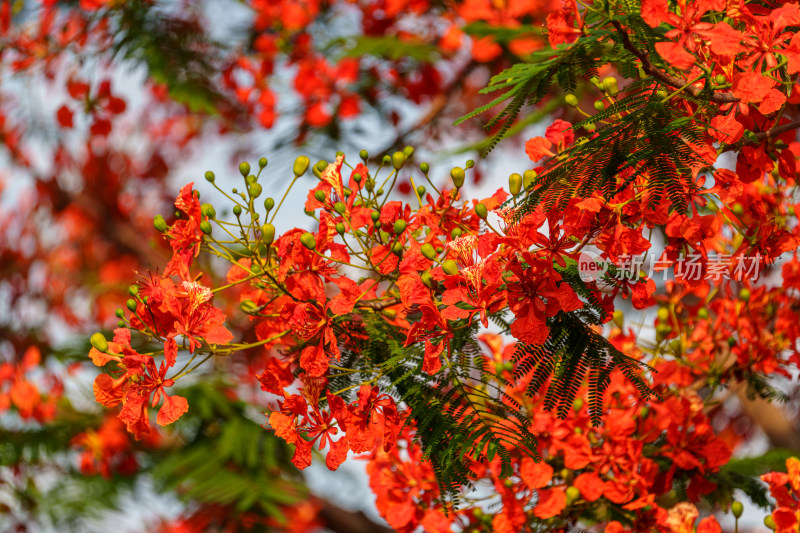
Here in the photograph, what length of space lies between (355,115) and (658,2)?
11.2 feet

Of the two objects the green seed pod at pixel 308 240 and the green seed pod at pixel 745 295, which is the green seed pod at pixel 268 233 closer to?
the green seed pod at pixel 308 240

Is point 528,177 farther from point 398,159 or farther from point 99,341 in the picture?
point 99,341

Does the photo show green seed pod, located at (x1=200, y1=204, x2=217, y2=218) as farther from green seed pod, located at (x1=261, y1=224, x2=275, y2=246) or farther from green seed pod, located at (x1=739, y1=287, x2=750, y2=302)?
green seed pod, located at (x1=739, y1=287, x2=750, y2=302)

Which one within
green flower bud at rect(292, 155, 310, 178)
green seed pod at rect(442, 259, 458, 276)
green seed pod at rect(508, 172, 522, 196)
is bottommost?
green seed pod at rect(442, 259, 458, 276)

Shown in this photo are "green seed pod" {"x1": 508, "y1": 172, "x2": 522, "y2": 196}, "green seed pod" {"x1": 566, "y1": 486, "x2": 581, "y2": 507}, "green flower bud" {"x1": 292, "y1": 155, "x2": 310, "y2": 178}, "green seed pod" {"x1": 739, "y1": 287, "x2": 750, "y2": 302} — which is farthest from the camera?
"green seed pod" {"x1": 739, "y1": 287, "x2": 750, "y2": 302}

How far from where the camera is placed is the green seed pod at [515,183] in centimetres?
118

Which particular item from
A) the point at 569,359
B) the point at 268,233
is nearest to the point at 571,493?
the point at 569,359

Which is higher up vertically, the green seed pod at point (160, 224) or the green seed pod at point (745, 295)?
the green seed pod at point (745, 295)

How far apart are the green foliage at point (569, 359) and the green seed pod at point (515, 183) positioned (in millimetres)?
205

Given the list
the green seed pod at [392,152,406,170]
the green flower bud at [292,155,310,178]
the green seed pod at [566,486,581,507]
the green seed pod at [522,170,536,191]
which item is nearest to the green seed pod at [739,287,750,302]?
the green seed pod at [566,486,581,507]

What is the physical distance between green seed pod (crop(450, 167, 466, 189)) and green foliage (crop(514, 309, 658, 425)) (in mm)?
269

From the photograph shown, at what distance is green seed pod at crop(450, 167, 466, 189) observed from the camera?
1.23 meters

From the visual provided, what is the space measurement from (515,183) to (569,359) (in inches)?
11.3

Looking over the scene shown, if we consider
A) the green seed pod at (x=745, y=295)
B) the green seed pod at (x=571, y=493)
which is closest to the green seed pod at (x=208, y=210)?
the green seed pod at (x=571, y=493)
